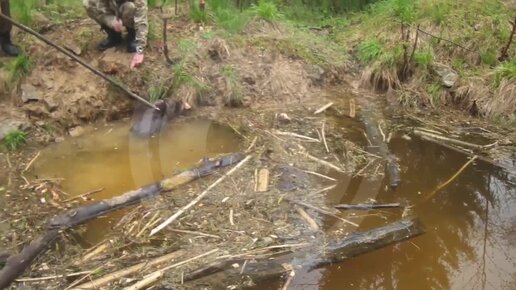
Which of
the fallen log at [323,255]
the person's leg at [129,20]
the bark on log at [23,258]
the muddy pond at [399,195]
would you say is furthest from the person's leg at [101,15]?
the fallen log at [323,255]

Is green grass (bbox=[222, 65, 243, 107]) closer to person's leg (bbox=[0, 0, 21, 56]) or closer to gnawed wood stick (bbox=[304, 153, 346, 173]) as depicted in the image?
gnawed wood stick (bbox=[304, 153, 346, 173])

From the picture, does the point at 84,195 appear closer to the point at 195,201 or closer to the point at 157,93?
the point at 195,201

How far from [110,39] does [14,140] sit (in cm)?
156

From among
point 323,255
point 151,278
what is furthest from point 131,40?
point 323,255

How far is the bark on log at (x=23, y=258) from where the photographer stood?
3.02 metres

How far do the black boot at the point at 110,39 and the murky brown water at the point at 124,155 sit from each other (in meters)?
0.98

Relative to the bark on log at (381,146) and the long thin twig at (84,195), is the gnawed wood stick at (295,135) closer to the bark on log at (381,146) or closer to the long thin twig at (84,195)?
the bark on log at (381,146)

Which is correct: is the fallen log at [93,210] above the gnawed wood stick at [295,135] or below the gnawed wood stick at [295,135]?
below

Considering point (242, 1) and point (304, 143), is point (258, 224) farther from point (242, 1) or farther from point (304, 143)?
point (242, 1)

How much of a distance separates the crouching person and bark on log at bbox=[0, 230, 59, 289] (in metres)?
2.36

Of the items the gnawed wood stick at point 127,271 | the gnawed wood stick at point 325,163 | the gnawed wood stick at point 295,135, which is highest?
the gnawed wood stick at point 295,135

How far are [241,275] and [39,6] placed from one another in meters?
4.28

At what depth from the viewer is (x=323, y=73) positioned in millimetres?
6258

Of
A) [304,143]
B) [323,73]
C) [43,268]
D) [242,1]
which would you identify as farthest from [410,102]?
[43,268]
